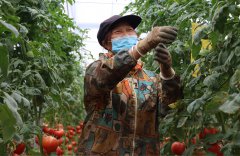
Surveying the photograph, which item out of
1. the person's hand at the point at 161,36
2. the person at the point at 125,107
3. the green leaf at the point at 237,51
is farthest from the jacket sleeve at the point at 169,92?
the green leaf at the point at 237,51

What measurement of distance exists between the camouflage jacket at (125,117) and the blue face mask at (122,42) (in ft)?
0.45

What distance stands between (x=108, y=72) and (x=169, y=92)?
1.17 ft

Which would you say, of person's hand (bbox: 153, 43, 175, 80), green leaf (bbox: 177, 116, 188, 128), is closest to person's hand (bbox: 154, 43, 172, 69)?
person's hand (bbox: 153, 43, 175, 80)

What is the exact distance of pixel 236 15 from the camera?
1.35 m

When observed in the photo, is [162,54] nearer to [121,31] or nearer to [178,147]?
[121,31]

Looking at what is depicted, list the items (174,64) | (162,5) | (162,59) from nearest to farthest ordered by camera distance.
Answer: (162,59) → (174,64) → (162,5)

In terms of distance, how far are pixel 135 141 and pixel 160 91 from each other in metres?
0.27

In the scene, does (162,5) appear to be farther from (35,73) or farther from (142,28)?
(35,73)

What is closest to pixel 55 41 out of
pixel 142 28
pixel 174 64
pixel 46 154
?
pixel 142 28

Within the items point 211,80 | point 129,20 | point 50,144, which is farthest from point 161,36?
point 50,144

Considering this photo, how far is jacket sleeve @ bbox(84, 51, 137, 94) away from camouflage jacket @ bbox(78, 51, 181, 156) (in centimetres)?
1

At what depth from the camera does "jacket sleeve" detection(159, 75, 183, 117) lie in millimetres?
1817

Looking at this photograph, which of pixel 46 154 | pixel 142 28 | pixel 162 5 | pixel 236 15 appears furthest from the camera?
pixel 142 28

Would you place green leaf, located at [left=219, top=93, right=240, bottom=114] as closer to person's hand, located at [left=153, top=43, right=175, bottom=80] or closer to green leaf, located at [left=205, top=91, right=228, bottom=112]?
green leaf, located at [left=205, top=91, right=228, bottom=112]
